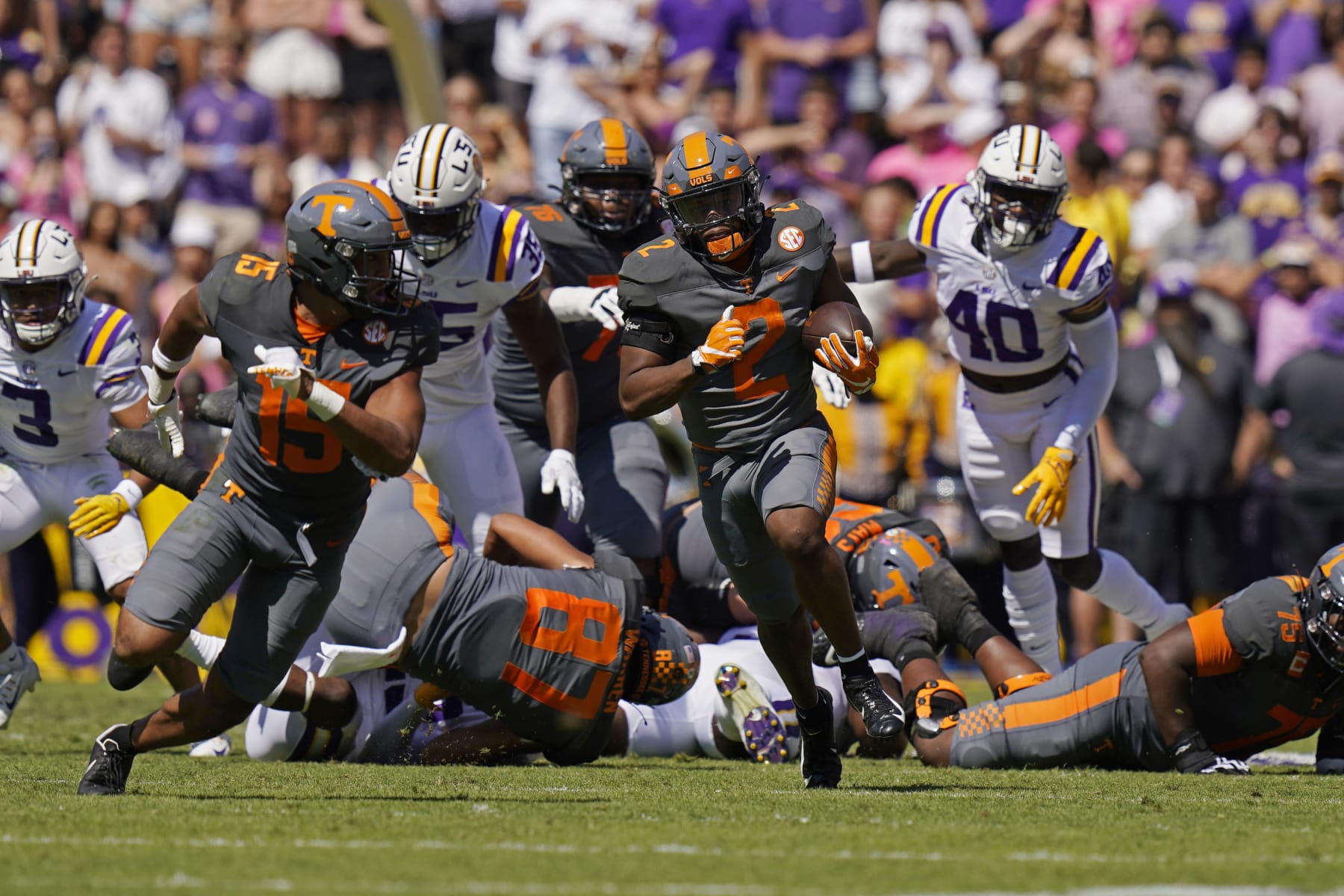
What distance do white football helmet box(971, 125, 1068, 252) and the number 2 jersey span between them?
2801 millimetres

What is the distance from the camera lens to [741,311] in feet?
19.2

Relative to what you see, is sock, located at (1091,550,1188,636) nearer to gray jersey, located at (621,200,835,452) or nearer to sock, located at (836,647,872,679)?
sock, located at (836,647,872,679)

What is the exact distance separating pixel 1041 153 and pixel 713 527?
2.50m

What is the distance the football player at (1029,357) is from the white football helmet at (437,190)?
5.20 feet

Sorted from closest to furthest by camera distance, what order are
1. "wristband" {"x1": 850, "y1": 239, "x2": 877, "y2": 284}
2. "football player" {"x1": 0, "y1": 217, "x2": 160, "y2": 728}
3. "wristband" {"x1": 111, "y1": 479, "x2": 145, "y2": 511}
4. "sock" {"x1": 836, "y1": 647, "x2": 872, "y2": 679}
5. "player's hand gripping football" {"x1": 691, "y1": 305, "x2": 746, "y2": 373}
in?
1. "player's hand gripping football" {"x1": 691, "y1": 305, "x2": 746, "y2": 373}
2. "sock" {"x1": 836, "y1": 647, "x2": 872, "y2": 679}
3. "wristband" {"x1": 111, "y1": 479, "x2": 145, "y2": 511}
4. "football player" {"x1": 0, "y1": 217, "x2": 160, "y2": 728}
5. "wristband" {"x1": 850, "y1": 239, "x2": 877, "y2": 284}

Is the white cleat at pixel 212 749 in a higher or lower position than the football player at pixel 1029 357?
lower

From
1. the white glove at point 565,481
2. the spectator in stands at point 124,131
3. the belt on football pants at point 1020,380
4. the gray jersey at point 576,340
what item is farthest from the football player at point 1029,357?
Result: the spectator in stands at point 124,131

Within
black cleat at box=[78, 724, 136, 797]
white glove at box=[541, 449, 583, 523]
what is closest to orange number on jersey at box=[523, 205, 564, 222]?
white glove at box=[541, 449, 583, 523]

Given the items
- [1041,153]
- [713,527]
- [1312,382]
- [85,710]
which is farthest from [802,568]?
[1312,382]

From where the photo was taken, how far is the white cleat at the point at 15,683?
702 centimetres

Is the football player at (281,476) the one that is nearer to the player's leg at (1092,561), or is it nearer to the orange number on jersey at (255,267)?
the orange number on jersey at (255,267)

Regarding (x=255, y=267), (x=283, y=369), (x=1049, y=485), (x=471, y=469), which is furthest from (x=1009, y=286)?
(x=283, y=369)

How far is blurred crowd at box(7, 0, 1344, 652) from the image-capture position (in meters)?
11.0

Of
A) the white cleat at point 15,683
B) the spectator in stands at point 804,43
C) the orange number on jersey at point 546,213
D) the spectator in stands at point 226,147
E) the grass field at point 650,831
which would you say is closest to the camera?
the grass field at point 650,831
